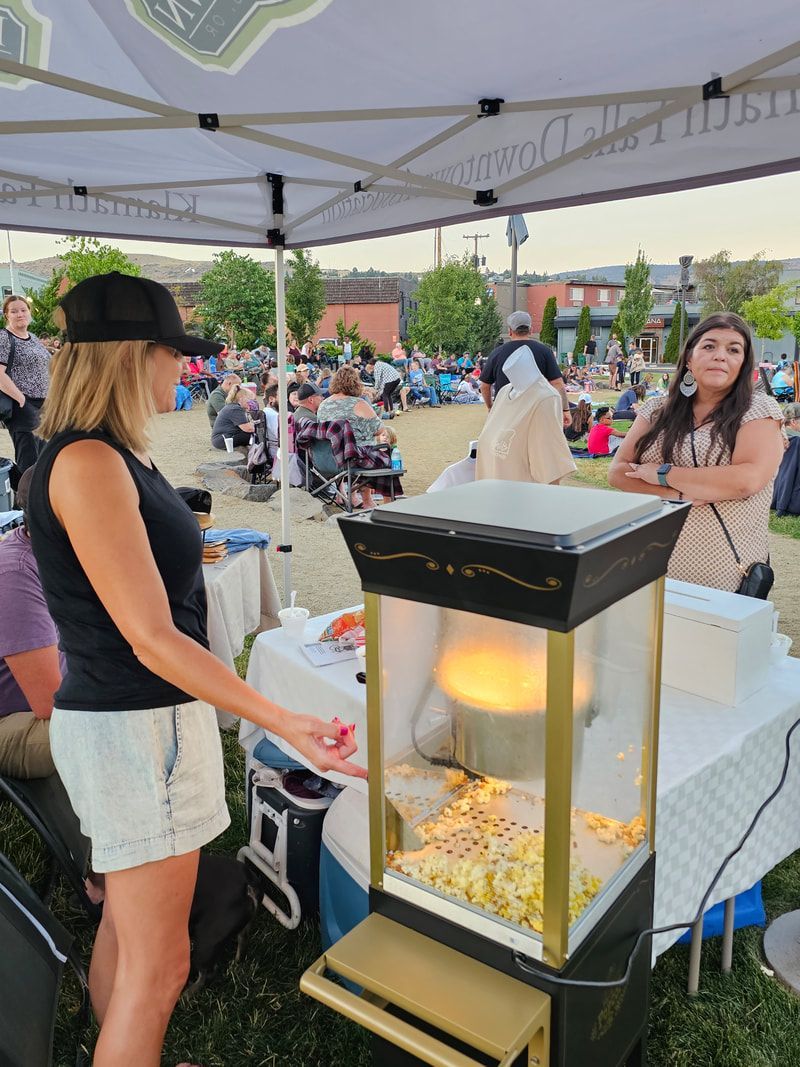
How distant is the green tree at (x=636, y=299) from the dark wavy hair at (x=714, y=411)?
151ft

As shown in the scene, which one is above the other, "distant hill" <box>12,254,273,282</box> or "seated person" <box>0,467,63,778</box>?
"distant hill" <box>12,254,273,282</box>

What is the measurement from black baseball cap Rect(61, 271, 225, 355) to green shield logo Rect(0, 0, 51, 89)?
1.11 meters

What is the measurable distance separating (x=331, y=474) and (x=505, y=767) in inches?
259

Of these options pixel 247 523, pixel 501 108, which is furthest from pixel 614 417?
pixel 501 108

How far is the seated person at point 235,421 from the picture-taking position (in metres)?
10.3

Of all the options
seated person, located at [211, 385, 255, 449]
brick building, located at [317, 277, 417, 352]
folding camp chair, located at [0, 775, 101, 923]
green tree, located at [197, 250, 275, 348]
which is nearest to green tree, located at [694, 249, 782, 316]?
brick building, located at [317, 277, 417, 352]

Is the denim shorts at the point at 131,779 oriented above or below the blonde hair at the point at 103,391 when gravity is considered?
below

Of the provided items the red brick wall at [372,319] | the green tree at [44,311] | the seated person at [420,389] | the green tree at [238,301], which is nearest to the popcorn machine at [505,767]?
the seated person at [420,389]

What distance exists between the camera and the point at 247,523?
752 cm

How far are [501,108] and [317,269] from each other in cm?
3790

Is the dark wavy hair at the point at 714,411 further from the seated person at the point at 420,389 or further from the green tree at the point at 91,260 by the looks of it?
the green tree at the point at 91,260

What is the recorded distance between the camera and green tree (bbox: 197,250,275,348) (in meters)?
37.8

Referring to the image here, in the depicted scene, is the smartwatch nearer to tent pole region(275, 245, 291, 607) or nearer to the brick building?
tent pole region(275, 245, 291, 607)

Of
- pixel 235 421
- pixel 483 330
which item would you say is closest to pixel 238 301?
pixel 483 330
